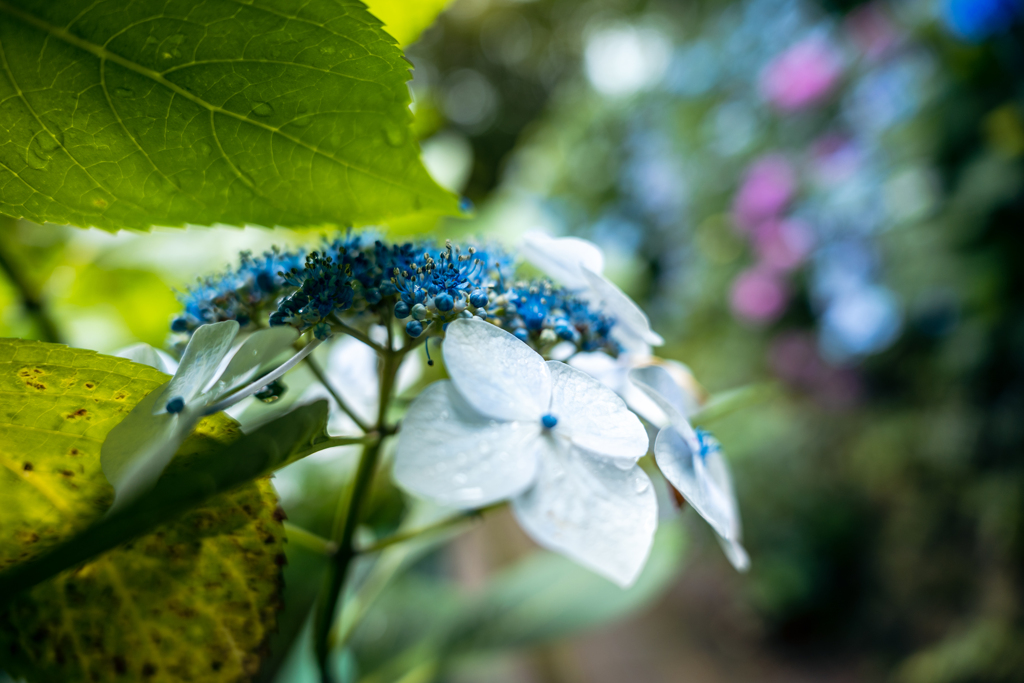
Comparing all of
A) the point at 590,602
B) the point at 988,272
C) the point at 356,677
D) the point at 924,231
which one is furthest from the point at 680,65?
the point at 356,677

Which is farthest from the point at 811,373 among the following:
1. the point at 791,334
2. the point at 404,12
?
the point at 404,12

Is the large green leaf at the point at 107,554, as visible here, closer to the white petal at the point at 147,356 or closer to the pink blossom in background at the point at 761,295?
the white petal at the point at 147,356

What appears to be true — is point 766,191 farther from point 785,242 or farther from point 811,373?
point 811,373

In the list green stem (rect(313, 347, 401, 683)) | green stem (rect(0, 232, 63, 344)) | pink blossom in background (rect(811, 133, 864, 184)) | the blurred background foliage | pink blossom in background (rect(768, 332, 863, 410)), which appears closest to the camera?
green stem (rect(313, 347, 401, 683))

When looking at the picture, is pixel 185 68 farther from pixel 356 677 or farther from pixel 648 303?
pixel 648 303

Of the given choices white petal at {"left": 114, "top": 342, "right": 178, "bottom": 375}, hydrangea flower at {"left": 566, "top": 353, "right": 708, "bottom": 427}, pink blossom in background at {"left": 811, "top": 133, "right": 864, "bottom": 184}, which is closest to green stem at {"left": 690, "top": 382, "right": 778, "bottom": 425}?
hydrangea flower at {"left": 566, "top": 353, "right": 708, "bottom": 427}

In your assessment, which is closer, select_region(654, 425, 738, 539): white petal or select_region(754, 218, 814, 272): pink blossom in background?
select_region(654, 425, 738, 539): white petal

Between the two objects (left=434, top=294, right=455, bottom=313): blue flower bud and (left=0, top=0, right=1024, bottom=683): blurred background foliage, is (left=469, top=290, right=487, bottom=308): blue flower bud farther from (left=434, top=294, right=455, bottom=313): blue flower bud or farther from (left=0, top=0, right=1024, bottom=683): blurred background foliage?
(left=0, top=0, right=1024, bottom=683): blurred background foliage
